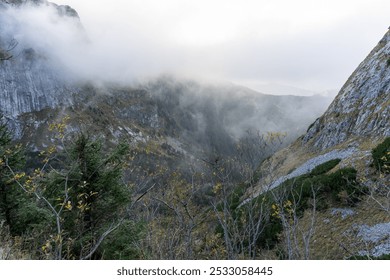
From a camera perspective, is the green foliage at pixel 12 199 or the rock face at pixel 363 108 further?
the rock face at pixel 363 108

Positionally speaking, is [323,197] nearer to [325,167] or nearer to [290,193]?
[290,193]

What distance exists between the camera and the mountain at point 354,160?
1456cm

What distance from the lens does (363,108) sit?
101 ft

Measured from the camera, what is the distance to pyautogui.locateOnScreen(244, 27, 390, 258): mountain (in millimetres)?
14562

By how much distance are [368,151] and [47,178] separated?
21.0 m

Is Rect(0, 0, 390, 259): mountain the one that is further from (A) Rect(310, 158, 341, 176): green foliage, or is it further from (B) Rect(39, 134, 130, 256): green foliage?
(B) Rect(39, 134, 130, 256): green foliage

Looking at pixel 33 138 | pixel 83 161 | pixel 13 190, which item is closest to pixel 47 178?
pixel 83 161

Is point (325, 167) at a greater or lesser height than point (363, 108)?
lesser

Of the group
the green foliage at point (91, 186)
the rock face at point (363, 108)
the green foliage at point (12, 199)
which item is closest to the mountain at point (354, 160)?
the rock face at point (363, 108)

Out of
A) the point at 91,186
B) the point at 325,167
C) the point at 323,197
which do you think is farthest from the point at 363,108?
the point at 91,186

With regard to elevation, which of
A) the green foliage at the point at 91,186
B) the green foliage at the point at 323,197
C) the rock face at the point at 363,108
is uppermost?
the rock face at the point at 363,108

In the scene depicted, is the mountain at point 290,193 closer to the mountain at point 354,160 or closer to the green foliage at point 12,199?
the mountain at point 354,160

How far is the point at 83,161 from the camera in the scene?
14.3 metres

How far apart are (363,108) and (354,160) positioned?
11.0m
